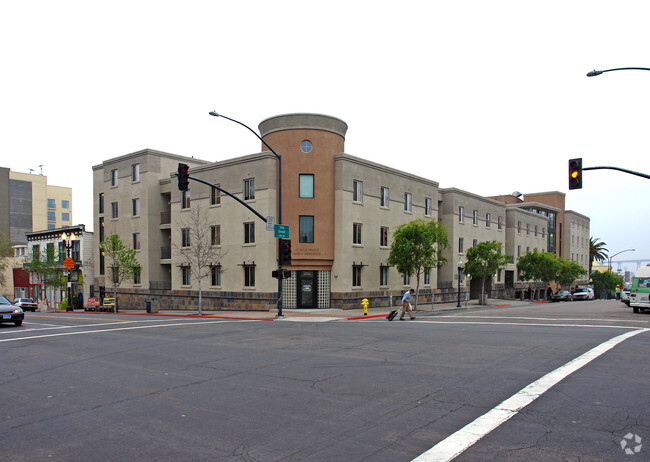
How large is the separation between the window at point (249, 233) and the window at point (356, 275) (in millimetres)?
7286

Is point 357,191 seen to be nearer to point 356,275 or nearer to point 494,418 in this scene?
point 356,275

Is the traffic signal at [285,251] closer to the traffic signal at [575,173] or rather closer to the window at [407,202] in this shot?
the traffic signal at [575,173]

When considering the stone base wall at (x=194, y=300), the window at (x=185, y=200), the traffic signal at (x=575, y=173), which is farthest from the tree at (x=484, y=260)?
the window at (x=185, y=200)

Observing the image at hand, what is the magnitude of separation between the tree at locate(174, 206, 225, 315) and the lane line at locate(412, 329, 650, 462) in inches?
1110

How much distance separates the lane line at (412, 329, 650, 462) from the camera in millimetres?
5523

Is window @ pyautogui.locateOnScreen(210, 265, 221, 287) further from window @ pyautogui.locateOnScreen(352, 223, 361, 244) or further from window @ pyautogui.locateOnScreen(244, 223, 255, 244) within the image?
window @ pyautogui.locateOnScreen(352, 223, 361, 244)

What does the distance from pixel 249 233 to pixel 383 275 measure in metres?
10.5

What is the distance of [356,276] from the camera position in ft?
112

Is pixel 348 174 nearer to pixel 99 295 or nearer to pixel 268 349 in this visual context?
pixel 268 349

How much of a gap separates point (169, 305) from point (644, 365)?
116 feet

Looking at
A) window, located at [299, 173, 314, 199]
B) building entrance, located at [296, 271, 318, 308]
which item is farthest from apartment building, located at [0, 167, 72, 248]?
window, located at [299, 173, 314, 199]

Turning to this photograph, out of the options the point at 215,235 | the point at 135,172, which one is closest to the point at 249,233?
the point at 215,235

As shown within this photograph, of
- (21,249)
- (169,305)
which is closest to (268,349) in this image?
(169,305)

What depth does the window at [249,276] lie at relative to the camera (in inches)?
1328
